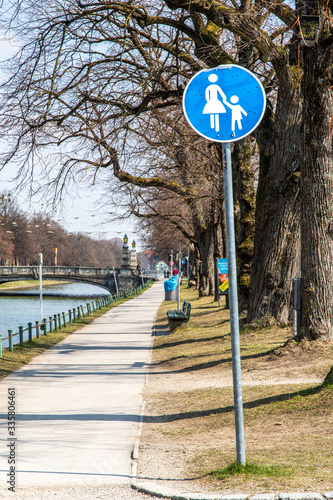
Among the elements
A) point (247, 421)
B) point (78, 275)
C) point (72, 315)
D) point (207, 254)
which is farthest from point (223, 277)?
point (78, 275)

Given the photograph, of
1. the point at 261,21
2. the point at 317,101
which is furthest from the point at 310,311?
the point at 261,21

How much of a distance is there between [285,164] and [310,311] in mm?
4106

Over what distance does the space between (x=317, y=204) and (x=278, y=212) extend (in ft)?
9.64

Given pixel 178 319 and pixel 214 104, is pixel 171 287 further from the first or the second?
pixel 214 104

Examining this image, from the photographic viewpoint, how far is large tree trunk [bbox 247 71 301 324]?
12414mm

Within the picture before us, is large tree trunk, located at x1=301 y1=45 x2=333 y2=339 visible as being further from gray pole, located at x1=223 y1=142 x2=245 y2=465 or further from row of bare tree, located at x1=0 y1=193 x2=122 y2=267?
row of bare tree, located at x1=0 y1=193 x2=122 y2=267

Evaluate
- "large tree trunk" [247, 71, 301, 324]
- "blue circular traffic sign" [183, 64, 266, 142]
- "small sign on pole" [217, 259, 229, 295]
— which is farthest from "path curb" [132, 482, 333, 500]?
"small sign on pole" [217, 259, 229, 295]

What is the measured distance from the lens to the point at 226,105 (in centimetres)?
498

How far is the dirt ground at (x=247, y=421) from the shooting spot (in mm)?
4852

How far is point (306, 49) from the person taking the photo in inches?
367

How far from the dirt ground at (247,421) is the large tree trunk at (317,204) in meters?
0.57

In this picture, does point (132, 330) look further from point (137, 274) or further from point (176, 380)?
point (137, 274)

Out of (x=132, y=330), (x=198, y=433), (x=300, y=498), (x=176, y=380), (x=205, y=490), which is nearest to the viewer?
(x=300, y=498)

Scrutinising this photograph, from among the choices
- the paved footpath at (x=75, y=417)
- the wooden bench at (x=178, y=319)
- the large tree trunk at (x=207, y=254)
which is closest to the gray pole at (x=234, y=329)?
the paved footpath at (x=75, y=417)
